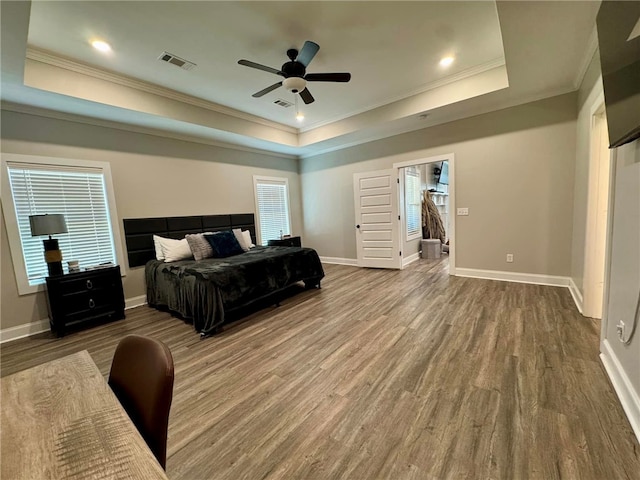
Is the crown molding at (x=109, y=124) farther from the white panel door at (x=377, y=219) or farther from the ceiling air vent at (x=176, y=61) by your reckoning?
the white panel door at (x=377, y=219)

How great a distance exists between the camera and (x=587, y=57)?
2643 mm

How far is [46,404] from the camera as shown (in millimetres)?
801

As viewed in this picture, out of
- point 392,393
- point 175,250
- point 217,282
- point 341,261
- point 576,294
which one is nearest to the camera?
point 392,393

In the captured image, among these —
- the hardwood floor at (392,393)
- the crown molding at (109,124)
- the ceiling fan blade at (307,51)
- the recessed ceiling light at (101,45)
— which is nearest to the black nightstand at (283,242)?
the crown molding at (109,124)

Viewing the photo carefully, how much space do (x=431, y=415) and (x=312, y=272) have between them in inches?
109

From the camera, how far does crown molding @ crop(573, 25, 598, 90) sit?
7.57 feet

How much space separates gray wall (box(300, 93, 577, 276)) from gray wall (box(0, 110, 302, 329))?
3.21m

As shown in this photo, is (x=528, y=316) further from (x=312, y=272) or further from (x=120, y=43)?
(x=120, y=43)

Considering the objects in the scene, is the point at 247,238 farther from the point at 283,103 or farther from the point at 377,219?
the point at 377,219

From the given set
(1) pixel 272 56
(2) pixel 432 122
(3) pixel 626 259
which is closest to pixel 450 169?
(2) pixel 432 122

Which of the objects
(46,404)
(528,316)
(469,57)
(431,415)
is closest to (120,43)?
(46,404)

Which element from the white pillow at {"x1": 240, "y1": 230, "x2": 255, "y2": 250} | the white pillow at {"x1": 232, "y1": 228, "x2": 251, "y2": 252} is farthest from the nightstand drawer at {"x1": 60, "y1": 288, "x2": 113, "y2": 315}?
the white pillow at {"x1": 240, "y1": 230, "x2": 255, "y2": 250}

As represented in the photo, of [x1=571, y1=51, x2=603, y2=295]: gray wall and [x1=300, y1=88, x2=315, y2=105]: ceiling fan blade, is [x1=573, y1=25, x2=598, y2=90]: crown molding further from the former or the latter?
[x1=300, y1=88, x2=315, y2=105]: ceiling fan blade

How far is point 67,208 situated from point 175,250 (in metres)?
1.36
